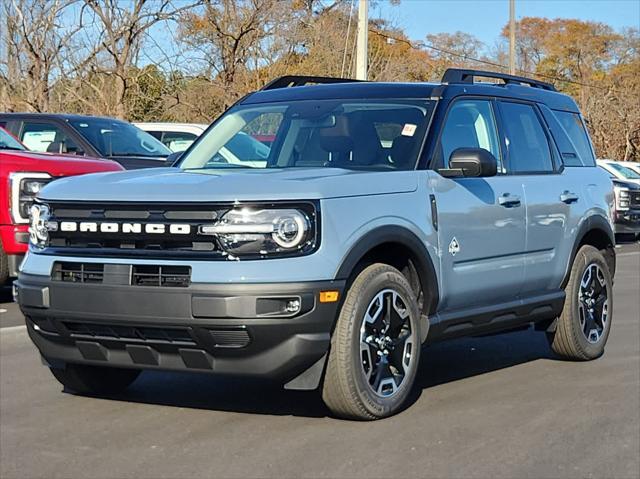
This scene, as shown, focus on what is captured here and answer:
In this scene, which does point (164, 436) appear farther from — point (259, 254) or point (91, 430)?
point (259, 254)

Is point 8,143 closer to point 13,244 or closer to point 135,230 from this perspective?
point 13,244

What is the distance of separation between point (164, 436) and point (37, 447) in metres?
0.61

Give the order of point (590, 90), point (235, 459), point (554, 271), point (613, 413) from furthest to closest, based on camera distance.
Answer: point (590, 90)
point (554, 271)
point (613, 413)
point (235, 459)

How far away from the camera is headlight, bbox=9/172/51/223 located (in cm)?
932

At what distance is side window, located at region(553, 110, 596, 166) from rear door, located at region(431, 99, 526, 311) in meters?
1.15

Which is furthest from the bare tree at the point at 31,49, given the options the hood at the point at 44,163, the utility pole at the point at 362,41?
the hood at the point at 44,163

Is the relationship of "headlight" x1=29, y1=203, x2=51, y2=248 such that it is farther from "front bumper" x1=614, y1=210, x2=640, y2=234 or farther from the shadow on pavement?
"front bumper" x1=614, y1=210, x2=640, y2=234

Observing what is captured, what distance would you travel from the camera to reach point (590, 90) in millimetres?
57906

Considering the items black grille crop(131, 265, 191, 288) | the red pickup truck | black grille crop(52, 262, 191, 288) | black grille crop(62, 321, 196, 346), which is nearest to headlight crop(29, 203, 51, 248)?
black grille crop(52, 262, 191, 288)

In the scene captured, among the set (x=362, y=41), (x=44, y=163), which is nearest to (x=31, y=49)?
(x=362, y=41)

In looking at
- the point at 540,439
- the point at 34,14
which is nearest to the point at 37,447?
the point at 540,439

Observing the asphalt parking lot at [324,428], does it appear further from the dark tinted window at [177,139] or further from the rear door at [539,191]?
the dark tinted window at [177,139]

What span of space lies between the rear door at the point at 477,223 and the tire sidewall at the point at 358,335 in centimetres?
37

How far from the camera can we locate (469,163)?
6.32m
